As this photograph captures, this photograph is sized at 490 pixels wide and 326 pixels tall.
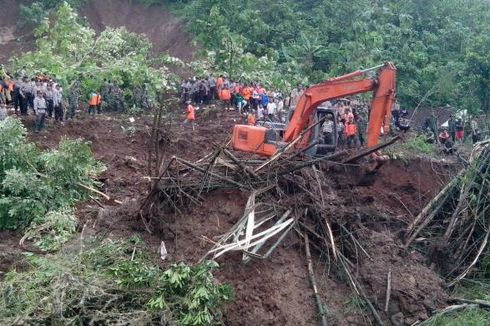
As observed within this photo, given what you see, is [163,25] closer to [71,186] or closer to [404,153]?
[404,153]

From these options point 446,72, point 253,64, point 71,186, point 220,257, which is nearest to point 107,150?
point 71,186

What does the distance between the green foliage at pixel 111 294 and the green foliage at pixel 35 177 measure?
3280 millimetres

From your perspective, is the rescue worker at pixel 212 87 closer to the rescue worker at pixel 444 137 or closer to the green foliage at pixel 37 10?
the rescue worker at pixel 444 137

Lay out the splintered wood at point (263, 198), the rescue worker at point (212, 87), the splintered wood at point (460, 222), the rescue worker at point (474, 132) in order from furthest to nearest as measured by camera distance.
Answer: the rescue worker at point (212, 87)
the rescue worker at point (474, 132)
the splintered wood at point (460, 222)
the splintered wood at point (263, 198)

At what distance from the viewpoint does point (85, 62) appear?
89.5 ft

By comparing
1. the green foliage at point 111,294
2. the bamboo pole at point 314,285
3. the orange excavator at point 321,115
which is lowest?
the bamboo pole at point 314,285

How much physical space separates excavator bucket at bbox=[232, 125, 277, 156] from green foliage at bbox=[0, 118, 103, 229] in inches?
124

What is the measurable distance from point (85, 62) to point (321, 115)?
1429 centimetres

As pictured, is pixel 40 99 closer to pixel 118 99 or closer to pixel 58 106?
pixel 58 106

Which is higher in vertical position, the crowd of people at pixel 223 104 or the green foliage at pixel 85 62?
the green foliage at pixel 85 62

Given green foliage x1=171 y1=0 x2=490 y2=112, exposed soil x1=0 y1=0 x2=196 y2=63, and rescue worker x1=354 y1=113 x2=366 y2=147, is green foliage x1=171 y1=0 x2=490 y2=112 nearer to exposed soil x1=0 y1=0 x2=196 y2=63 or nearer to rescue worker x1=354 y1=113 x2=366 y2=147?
exposed soil x1=0 y1=0 x2=196 y2=63

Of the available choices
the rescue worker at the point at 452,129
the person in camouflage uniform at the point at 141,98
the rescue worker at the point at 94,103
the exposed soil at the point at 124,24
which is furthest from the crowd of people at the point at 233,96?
the exposed soil at the point at 124,24

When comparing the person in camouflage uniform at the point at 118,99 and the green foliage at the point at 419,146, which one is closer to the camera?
the green foliage at the point at 419,146

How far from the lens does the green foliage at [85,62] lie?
Answer: 84.1 feet
